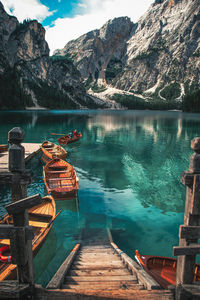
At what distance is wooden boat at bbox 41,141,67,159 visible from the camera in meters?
27.4

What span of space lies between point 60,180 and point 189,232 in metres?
14.1

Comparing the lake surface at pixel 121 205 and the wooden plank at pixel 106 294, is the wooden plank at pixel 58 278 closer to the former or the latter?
the wooden plank at pixel 106 294

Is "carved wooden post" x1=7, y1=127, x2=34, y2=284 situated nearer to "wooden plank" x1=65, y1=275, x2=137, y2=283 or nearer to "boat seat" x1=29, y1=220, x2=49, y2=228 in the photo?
"wooden plank" x1=65, y1=275, x2=137, y2=283

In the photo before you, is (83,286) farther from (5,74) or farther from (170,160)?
(5,74)

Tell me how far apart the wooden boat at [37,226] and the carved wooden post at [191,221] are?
610cm

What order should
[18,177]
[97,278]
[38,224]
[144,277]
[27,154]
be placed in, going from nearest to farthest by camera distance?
1. [18,177]
2. [144,277]
3. [97,278]
4. [38,224]
5. [27,154]


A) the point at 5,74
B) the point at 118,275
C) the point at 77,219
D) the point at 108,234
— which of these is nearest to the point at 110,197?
the point at 77,219

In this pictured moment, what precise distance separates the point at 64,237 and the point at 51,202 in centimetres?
235

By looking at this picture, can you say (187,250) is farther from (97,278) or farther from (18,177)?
(18,177)

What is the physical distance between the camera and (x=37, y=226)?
10.6 meters

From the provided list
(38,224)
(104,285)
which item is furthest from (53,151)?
(104,285)

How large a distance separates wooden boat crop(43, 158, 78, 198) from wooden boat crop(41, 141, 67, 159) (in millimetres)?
5502

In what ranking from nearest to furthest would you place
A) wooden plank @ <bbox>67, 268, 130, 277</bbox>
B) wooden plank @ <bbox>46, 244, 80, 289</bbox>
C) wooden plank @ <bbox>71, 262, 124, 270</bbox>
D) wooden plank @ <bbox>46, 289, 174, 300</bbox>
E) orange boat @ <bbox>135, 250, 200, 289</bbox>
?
wooden plank @ <bbox>46, 289, 174, 300</bbox>
wooden plank @ <bbox>46, 244, 80, 289</bbox>
wooden plank @ <bbox>67, 268, 130, 277</bbox>
wooden plank @ <bbox>71, 262, 124, 270</bbox>
orange boat @ <bbox>135, 250, 200, 289</bbox>

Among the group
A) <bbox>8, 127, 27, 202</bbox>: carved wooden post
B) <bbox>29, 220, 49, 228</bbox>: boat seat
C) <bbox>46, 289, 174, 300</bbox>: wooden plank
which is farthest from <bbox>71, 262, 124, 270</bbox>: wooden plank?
<bbox>8, 127, 27, 202</bbox>: carved wooden post
